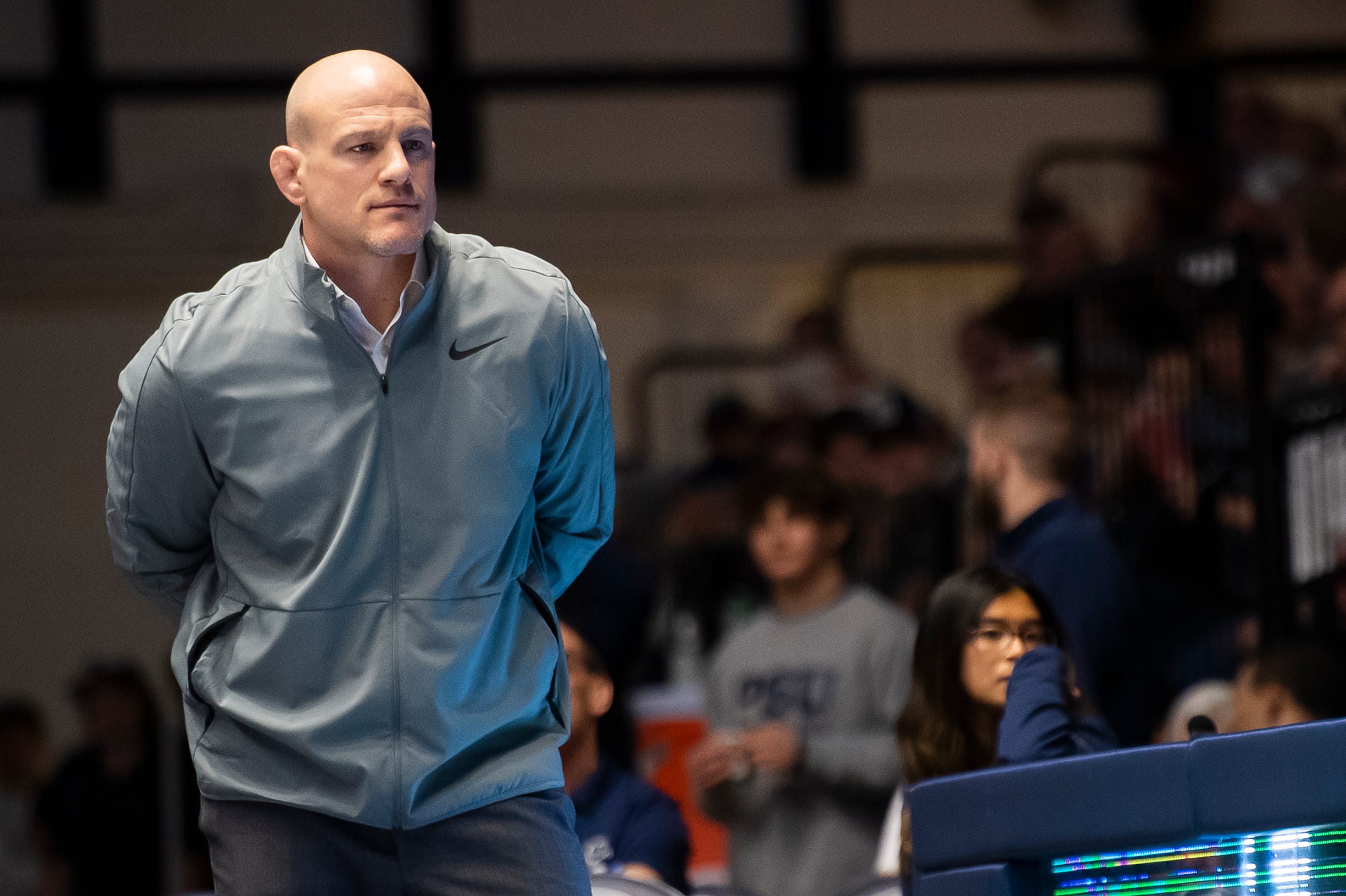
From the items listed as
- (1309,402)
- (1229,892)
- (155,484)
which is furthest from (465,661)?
(1309,402)

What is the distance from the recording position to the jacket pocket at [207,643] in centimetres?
201

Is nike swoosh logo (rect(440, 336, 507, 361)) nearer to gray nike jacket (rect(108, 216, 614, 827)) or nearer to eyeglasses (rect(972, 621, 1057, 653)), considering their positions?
gray nike jacket (rect(108, 216, 614, 827))

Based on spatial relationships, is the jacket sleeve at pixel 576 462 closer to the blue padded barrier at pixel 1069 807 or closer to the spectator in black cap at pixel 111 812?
the blue padded barrier at pixel 1069 807

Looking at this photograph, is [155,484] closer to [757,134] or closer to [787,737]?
[787,737]

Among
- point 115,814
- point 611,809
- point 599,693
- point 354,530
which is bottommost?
point 115,814

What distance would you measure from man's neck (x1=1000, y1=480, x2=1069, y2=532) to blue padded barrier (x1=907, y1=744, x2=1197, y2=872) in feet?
6.03

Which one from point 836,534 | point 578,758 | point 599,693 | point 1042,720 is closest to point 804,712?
point 836,534

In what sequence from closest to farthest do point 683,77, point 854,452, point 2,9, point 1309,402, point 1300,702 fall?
point 1300,702, point 1309,402, point 854,452, point 2,9, point 683,77

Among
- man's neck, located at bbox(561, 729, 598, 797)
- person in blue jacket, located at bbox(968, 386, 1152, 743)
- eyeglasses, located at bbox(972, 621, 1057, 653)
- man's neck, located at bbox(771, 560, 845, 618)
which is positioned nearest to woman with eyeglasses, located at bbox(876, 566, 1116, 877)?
eyeglasses, located at bbox(972, 621, 1057, 653)

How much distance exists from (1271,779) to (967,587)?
1.03 m

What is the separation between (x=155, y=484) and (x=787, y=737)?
220 centimetres

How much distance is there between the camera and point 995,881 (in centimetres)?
214

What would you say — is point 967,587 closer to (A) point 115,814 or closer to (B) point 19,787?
(A) point 115,814

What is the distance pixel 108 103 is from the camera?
Answer: 9414 mm
